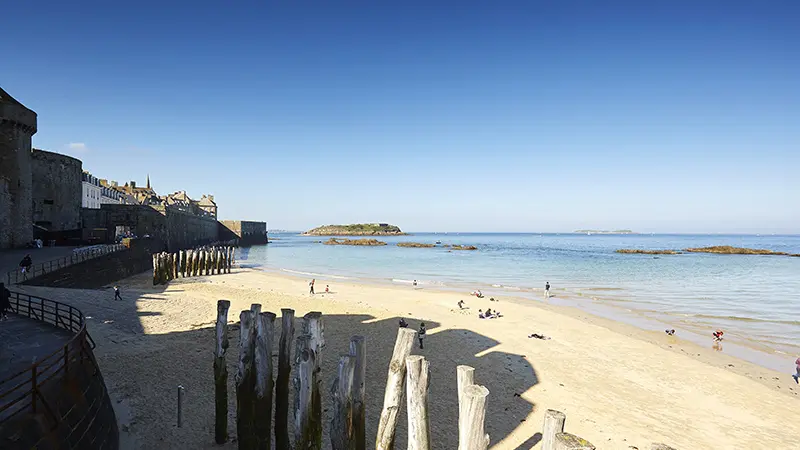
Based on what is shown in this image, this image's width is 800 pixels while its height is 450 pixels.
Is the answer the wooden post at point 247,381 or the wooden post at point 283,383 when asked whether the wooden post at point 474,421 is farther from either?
the wooden post at point 247,381

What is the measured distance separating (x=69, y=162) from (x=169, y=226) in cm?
1117

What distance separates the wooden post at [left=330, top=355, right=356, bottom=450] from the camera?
620 centimetres

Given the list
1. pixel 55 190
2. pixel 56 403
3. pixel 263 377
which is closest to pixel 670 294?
pixel 263 377

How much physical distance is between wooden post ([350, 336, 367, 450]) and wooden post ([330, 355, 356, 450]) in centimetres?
6

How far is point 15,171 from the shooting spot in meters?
27.3

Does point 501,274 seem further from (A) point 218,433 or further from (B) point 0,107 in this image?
(B) point 0,107

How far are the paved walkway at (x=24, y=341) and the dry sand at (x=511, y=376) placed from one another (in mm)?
1966

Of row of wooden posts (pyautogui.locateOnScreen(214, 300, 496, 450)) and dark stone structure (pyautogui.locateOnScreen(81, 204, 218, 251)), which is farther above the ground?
dark stone structure (pyautogui.locateOnScreen(81, 204, 218, 251))

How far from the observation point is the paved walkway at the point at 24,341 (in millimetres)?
7223

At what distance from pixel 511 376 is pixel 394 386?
7.68m

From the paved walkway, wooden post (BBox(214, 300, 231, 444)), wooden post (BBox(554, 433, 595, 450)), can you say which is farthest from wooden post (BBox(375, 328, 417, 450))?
the paved walkway

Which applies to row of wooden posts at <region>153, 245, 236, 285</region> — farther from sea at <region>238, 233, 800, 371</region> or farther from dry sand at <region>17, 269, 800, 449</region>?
sea at <region>238, 233, 800, 371</region>

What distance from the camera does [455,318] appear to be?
2053 cm

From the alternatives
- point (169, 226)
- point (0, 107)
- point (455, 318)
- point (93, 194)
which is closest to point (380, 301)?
point (455, 318)
